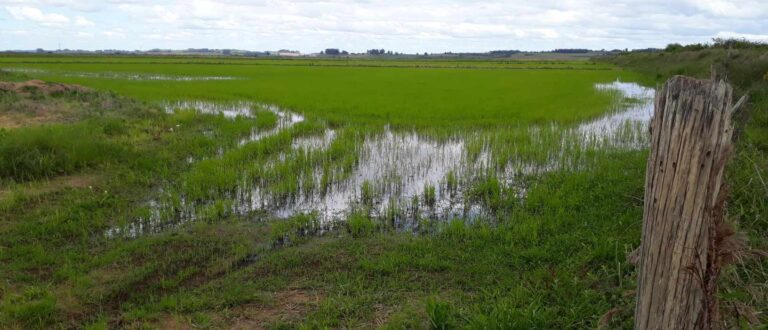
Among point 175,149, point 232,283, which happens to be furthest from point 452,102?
point 232,283

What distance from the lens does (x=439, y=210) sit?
738cm

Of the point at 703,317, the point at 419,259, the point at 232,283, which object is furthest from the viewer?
the point at 419,259

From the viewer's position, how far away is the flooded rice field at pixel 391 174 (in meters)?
7.26

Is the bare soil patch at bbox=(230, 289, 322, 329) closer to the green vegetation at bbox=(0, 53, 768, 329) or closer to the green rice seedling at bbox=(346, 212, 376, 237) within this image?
the green vegetation at bbox=(0, 53, 768, 329)

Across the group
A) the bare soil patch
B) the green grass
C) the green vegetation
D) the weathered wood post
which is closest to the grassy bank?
the green vegetation

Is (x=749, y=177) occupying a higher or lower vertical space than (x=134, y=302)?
higher

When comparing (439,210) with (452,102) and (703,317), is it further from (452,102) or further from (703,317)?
(452,102)

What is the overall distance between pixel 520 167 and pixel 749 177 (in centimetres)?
384

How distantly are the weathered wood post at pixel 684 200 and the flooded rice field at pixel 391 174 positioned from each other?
4553mm

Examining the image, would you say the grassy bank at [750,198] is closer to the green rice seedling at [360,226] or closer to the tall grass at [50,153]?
the green rice seedling at [360,226]

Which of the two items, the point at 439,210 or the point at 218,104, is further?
the point at 218,104

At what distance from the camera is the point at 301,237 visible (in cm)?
631

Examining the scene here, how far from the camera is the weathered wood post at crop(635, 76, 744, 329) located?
6.16 ft

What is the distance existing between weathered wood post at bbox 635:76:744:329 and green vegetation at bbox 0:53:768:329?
24cm
